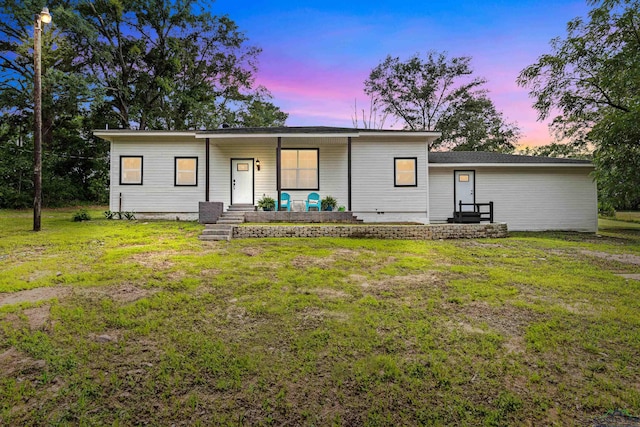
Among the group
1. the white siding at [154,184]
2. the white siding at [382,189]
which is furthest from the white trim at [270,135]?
the white siding at [154,184]

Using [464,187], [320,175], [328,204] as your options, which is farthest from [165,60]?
[464,187]

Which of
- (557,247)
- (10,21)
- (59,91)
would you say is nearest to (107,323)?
(557,247)

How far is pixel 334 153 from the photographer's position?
1327 cm

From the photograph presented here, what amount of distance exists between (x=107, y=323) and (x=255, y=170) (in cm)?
1002

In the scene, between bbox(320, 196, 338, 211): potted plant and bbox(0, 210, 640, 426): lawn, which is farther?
bbox(320, 196, 338, 211): potted plant

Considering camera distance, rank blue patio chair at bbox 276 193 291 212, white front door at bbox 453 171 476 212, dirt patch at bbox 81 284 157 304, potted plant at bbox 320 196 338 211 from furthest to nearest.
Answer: white front door at bbox 453 171 476 212, blue patio chair at bbox 276 193 291 212, potted plant at bbox 320 196 338 211, dirt patch at bbox 81 284 157 304

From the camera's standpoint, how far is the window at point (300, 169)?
1317 centimetres

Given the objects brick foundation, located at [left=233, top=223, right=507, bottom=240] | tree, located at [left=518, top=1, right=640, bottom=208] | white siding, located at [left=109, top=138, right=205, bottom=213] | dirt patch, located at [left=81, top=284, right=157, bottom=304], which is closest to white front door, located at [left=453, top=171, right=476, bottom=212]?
brick foundation, located at [left=233, top=223, right=507, bottom=240]

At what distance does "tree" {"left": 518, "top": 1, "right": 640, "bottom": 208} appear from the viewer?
40.5 ft

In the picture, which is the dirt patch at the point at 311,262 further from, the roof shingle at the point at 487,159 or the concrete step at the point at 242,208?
the roof shingle at the point at 487,159

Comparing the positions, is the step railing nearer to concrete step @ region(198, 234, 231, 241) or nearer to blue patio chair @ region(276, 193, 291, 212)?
blue patio chair @ region(276, 193, 291, 212)

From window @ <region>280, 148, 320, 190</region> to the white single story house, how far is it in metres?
0.04

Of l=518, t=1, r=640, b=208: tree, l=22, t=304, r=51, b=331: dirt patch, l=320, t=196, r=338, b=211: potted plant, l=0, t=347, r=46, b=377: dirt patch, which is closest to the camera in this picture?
l=0, t=347, r=46, b=377: dirt patch

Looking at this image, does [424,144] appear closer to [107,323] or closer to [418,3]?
[418,3]
